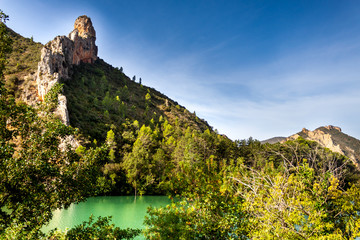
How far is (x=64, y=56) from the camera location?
69.5 m

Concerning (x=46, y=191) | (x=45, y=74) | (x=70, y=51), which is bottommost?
(x=46, y=191)

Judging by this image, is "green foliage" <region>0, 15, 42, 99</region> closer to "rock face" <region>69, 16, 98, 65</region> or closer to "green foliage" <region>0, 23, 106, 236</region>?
"rock face" <region>69, 16, 98, 65</region>

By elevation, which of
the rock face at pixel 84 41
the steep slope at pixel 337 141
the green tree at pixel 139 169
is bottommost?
the green tree at pixel 139 169

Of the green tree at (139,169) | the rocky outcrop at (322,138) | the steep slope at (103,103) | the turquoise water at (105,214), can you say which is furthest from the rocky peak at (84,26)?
the rocky outcrop at (322,138)

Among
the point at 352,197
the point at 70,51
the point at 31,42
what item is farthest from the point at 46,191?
the point at 31,42

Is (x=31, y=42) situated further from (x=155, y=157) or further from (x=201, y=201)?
(x=201, y=201)

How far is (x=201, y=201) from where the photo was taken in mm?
7688

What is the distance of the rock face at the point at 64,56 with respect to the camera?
5060 cm

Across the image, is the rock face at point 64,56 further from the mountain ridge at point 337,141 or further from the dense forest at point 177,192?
the mountain ridge at point 337,141

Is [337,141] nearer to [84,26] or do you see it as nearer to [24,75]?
[84,26]

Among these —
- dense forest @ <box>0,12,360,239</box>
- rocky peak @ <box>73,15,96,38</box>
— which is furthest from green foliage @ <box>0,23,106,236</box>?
rocky peak @ <box>73,15,96,38</box>

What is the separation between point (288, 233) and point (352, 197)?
137 inches

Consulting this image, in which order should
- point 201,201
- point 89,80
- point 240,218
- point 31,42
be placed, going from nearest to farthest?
point 240,218
point 201,201
point 89,80
point 31,42

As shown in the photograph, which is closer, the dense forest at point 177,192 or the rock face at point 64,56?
the dense forest at point 177,192
